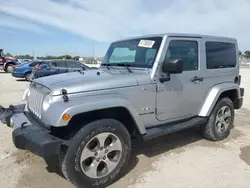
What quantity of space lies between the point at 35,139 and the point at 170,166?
2.05 metres

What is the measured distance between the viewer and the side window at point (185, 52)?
12.7 ft

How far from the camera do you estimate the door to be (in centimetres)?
376

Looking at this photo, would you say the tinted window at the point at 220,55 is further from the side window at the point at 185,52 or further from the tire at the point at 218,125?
the tire at the point at 218,125

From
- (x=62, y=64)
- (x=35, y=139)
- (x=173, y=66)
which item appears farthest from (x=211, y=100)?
(x=62, y=64)

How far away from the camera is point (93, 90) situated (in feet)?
9.90

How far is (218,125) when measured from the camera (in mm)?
4859

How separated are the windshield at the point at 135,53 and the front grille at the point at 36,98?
1413mm

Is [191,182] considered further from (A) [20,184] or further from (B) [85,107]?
(A) [20,184]

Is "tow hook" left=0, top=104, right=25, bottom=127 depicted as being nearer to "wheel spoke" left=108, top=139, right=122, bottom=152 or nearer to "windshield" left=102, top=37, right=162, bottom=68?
"wheel spoke" left=108, top=139, right=122, bottom=152

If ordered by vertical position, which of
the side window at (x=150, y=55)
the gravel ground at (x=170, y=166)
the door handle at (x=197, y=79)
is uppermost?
the side window at (x=150, y=55)

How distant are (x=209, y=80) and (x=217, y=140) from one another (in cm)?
129

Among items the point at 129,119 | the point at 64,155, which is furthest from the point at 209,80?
the point at 64,155

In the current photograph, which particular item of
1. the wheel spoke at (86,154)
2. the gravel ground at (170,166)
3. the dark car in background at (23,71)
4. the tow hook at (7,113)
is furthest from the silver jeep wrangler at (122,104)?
the dark car in background at (23,71)

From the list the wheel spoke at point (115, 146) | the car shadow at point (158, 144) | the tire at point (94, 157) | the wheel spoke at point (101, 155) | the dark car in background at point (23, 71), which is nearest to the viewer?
the tire at point (94, 157)
